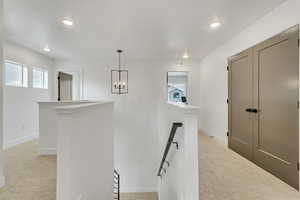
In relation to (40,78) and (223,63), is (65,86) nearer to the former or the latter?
(40,78)

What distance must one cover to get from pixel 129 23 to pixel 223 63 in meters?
2.62

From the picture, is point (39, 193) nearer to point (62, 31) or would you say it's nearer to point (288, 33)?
point (62, 31)

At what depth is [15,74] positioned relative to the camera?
14.3ft

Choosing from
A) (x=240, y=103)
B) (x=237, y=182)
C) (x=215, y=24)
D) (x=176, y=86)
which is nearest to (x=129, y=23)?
(x=215, y=24)

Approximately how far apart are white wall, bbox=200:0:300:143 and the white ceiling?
0.54 ft

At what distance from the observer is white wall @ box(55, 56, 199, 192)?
618cm

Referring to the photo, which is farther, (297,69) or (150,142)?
(150,142)

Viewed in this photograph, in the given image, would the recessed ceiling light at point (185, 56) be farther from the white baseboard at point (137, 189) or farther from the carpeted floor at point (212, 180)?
the white baseboard at point (137, 189)

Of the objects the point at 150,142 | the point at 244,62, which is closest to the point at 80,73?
the point at 150,142

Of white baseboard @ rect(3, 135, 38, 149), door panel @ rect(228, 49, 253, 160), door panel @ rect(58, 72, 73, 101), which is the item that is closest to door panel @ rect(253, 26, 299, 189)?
door panel @ rect(228, 49, 253, 160)

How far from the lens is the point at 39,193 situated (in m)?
2.02

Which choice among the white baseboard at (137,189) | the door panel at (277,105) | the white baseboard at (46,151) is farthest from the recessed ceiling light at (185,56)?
the white baseboard at (137,189)

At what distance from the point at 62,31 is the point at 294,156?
4.63m

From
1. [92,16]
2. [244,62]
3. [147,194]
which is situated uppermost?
[92,16]
